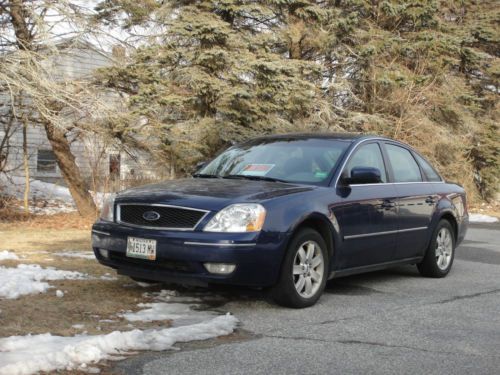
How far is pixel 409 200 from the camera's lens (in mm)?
7406

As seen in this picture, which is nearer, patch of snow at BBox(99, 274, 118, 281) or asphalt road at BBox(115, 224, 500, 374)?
asphalt road at BBox(115, 224, 500, 374)

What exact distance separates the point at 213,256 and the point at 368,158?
8.10ft

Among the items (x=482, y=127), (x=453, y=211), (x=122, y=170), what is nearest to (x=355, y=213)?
(x=453, y=211)

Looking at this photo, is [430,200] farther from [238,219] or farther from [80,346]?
[80,346]

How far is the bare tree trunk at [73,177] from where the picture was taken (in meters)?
15.2

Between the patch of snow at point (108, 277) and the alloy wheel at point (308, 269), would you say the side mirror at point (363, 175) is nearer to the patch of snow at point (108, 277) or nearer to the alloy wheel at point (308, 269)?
the alloy wheel at point (308, 269)

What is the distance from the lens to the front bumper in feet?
18.0

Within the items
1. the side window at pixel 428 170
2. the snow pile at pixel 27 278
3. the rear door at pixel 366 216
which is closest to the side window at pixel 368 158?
the rear door at pixel 366 216

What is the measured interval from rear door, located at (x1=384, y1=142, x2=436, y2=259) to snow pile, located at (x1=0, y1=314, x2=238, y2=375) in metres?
2.93

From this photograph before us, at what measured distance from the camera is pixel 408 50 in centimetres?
2223

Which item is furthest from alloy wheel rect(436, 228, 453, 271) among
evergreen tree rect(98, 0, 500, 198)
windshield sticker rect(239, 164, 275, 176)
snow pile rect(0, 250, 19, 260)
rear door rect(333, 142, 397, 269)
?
evergreen tree rect(98, 0, 500, 198)

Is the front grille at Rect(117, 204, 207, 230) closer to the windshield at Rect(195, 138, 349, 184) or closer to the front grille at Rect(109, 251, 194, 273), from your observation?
the front grille at Rect(109, 251, 194, 273)

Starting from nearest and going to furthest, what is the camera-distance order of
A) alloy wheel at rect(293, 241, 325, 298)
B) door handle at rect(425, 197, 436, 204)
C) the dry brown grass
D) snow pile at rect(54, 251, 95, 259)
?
alloy wheel at rect(293, 241, 325, 298) < door handle at rect(425, 197, 436, 204) < snow pile at rect(54, 251, 95, 259) < the dry brown grass

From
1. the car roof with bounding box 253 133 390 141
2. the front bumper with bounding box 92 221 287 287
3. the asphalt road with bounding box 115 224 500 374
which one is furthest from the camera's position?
the car roof with bounding box 253 133 390 141
